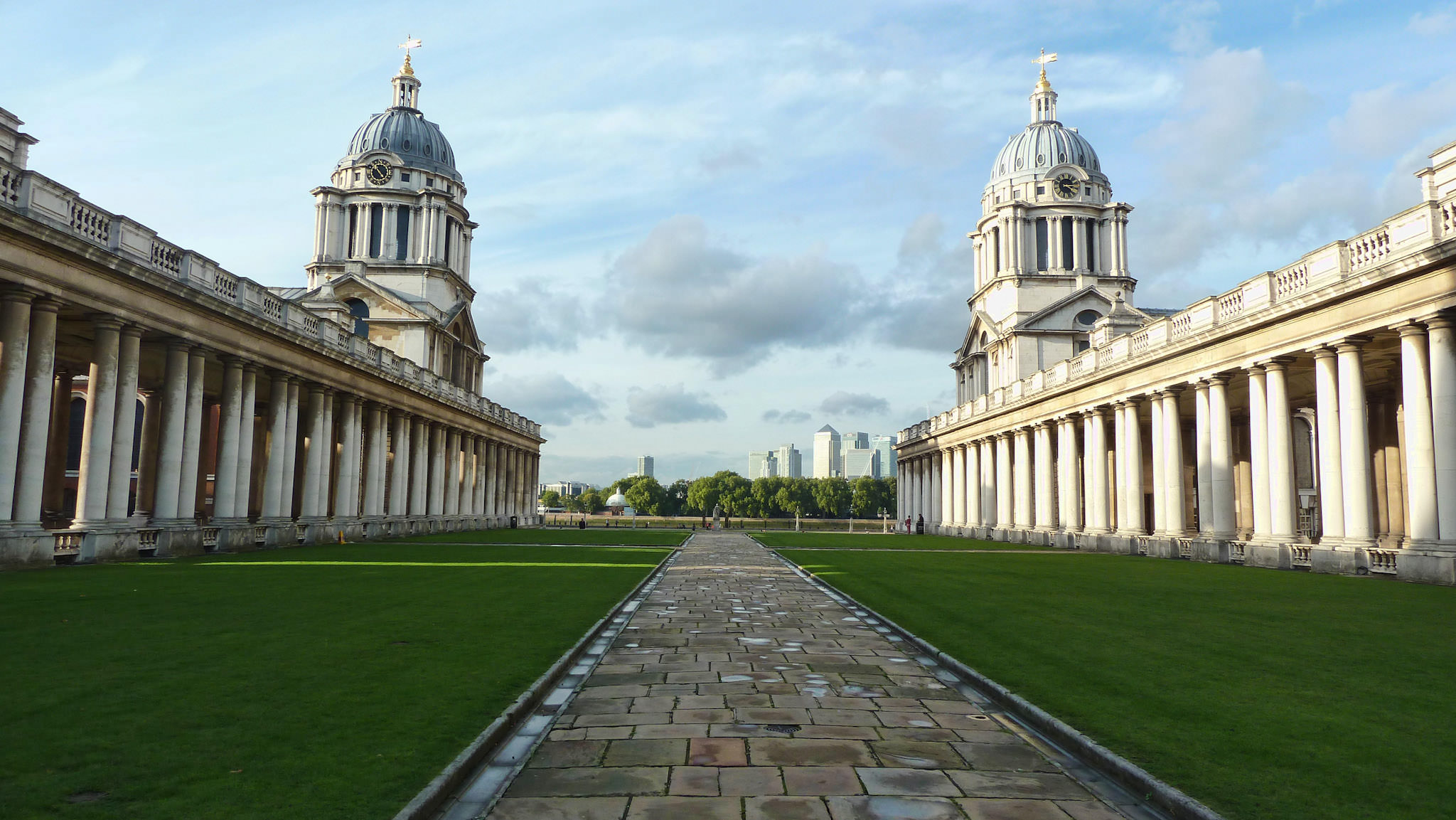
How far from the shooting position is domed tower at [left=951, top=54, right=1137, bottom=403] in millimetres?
72062

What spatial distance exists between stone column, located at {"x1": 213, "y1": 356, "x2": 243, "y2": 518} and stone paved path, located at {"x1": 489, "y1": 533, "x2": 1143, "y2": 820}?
90.3 ft

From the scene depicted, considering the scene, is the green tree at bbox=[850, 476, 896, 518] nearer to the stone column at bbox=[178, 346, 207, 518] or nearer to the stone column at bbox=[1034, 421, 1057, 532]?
the stone column at bbox=[1034, 421, 1057, 532]

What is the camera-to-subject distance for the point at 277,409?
124ft

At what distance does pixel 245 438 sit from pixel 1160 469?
39287mm

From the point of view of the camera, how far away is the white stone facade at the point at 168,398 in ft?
76.0

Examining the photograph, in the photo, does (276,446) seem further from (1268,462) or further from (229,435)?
(1268,462)

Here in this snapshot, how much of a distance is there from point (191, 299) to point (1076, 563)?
105 feet

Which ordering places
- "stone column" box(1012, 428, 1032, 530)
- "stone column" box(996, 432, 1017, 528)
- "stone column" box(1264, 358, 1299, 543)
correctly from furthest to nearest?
"stone column" box(996, 432, 1017, 528)
"stone column" box(1012, 428, 1032, 530)
"stone column" box(1264, 358, 1299, 543)

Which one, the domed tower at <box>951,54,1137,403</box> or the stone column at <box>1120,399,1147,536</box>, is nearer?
the stone column at <box>1120,399,1147,536</box>

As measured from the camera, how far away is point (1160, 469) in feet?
131

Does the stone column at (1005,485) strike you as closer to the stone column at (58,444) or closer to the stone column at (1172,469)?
the stone column at (1172,469)

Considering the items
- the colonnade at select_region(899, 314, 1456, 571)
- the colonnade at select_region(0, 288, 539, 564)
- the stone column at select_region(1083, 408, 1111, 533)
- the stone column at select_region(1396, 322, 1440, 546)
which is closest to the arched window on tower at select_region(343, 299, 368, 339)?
the colonnade at select_region(0, 288, 539, 564)

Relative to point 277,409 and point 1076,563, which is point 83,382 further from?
point 1076,563

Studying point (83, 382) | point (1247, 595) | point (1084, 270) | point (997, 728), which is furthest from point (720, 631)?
point (1084, 270)
